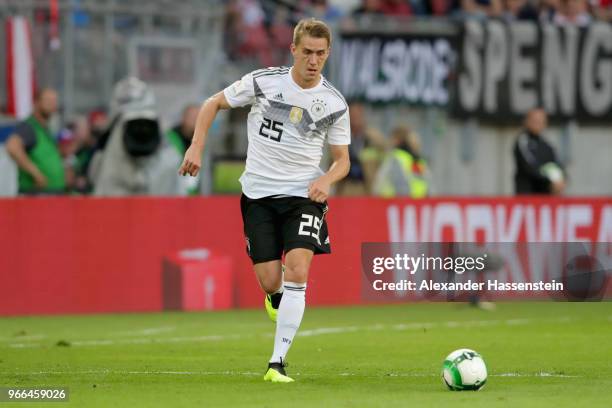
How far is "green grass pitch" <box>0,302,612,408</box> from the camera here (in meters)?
9.56

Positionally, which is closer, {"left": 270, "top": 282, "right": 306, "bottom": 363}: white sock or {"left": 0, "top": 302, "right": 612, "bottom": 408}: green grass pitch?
{"left": 0, "top": 302, "right": 612, "bottom": 408}: green grass pitch

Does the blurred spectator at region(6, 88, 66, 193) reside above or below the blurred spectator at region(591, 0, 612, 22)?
below

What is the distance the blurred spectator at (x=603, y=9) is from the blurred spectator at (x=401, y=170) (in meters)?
6.06

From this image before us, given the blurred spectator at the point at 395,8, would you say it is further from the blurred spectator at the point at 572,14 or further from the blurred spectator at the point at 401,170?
the blurred spectator at the point at 401,170

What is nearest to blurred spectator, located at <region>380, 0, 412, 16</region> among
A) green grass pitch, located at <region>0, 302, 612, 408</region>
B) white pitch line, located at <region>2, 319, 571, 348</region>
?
green grass pitch, located at <region>0, 302, 612, 408</region>

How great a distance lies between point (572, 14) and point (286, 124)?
15.3m

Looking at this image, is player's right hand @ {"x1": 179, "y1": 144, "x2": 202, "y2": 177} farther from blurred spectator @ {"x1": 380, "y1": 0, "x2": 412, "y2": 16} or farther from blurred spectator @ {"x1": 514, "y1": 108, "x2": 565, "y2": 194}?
blurred spectator @ {"x1": 380, "y1": 0, "x2": 412, "y2": 16}

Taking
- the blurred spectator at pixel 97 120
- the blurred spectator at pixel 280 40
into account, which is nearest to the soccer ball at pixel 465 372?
the blurred spectator at pixel 97 120

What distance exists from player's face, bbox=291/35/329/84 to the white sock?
4.70 ft

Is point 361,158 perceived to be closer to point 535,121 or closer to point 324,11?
Result: point 535,121

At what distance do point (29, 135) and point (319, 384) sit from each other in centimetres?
862

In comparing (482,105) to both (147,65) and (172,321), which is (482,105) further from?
(172,321)

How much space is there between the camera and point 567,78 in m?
24.9

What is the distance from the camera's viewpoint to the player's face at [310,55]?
10.5 m
